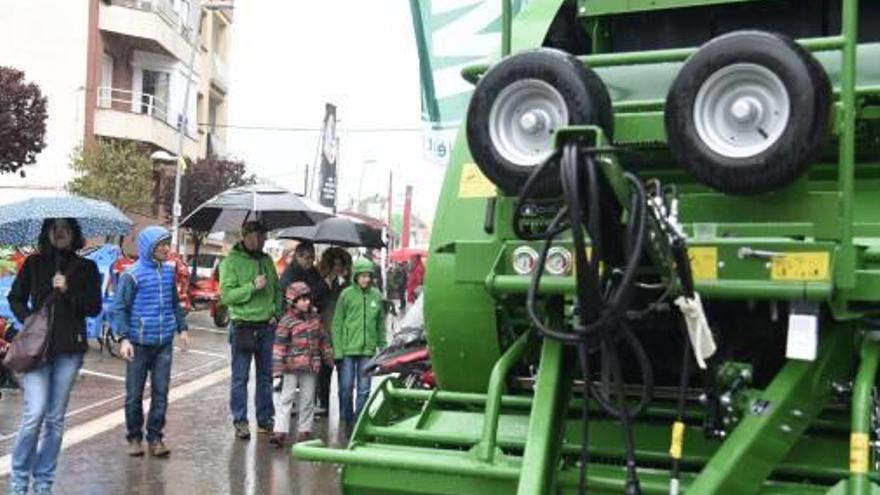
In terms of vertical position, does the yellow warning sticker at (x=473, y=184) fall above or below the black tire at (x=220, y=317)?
above

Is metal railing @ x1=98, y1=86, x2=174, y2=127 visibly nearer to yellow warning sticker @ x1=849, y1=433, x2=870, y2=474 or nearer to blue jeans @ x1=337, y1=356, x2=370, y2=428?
blue jeans @ x1=337, y1=356, x2=370, y2=428

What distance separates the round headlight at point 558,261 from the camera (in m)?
3.36

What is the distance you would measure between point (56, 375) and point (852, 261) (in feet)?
16.2

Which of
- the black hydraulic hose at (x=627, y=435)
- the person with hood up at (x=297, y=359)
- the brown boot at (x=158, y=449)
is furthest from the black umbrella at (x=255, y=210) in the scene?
the black hydraulic hose at (x=627, y=435)

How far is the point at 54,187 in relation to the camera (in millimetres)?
32156

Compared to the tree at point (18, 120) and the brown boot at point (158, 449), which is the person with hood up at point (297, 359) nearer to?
the brown boot at point (158, 449)

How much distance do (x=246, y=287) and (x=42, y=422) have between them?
2674 mm

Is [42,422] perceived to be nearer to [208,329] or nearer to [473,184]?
[473,184]

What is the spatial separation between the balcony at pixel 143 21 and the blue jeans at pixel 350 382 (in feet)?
88.7

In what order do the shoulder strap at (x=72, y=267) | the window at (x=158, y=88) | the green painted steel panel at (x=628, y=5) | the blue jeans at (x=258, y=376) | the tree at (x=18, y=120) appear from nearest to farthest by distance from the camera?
1. the green painted steel panel at (x=628, y=5)
2. the shoulder strap at (x=72, y=267)
3. the blue jeans at (x=258, y=376)
4. the tree at (x=18, y=120)
5. the window at (x=158, y=88)

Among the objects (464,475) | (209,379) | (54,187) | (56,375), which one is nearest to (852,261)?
(464,475)

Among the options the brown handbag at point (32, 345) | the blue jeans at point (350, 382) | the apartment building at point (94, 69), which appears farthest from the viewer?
the apartment building at point (94, 69)

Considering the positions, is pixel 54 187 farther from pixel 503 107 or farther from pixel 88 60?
pixel 503 107

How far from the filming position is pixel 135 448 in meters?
8.02
